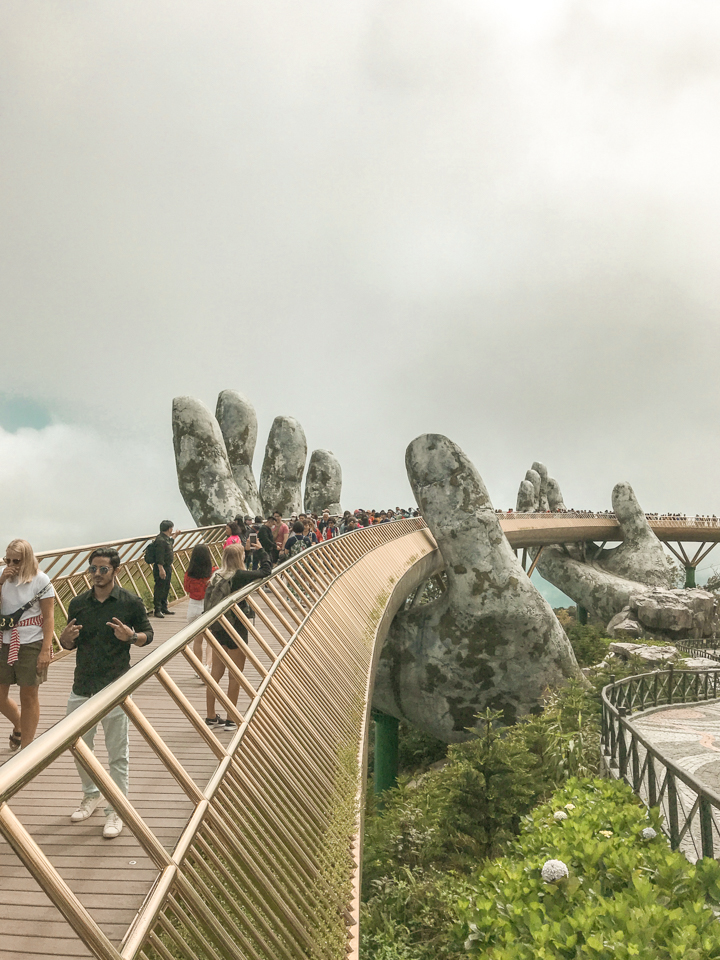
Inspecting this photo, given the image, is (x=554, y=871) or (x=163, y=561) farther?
(x=163, y=561)

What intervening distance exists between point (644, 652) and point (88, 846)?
1781 centimetres

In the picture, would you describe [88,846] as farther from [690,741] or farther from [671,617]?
[671,617]

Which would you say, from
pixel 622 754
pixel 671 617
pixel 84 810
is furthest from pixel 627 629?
pixel 84 810

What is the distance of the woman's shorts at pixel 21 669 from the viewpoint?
482 cm

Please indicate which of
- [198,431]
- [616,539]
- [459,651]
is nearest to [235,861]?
[459,651]

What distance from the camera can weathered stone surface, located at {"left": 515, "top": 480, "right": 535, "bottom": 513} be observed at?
4512 centimetres

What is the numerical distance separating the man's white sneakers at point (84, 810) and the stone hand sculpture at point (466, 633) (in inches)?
545

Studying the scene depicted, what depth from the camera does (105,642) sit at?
13.6ft

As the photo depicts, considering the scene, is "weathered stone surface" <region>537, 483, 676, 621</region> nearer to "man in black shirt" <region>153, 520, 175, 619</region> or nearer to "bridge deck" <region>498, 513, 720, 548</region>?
"bridge deck" <region>498, 513, 720, 548</region>

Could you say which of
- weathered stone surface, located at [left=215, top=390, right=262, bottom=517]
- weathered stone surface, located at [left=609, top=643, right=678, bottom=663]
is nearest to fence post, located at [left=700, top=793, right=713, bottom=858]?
weathered stone surface, located at [left=609, top=643, right=678, bottom=663]

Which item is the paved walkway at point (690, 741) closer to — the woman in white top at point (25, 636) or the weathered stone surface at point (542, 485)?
the woman in white top at point (25, 636)

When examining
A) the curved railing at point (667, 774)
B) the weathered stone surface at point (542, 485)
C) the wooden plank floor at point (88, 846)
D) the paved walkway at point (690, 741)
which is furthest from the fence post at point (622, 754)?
the weathered stone surface at point (542, 485)

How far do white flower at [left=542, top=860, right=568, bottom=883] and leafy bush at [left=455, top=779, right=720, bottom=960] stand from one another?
0.17m

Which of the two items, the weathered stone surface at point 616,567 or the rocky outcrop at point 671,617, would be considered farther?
the weathered stone surface at point 616,567
